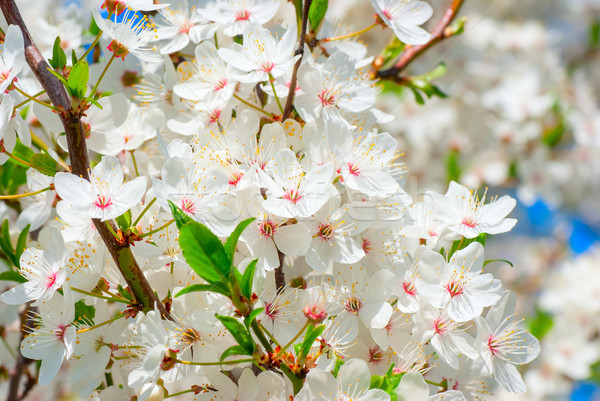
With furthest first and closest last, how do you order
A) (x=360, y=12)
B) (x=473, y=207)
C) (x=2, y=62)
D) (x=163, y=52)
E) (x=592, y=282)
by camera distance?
(x=360, y=12) → (x=592, y=282) → (x=163, y=52) → (x=473, y=207) → (x=2, y=62)

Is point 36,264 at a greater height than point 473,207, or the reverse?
point 36,264

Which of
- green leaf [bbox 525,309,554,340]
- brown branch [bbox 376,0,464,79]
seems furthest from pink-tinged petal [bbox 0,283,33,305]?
green leaf [bbox 525,309,554,340]

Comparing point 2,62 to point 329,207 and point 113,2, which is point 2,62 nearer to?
point 113,2

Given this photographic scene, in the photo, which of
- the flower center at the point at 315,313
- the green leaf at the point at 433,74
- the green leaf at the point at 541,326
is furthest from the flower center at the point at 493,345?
the green leaf at the point at 541,326

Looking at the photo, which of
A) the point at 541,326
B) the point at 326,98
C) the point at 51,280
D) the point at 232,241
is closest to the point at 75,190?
the point at 51,280

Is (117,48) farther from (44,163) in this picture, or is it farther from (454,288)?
(454,288)

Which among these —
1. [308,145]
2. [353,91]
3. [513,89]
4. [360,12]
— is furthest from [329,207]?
[360,12]
